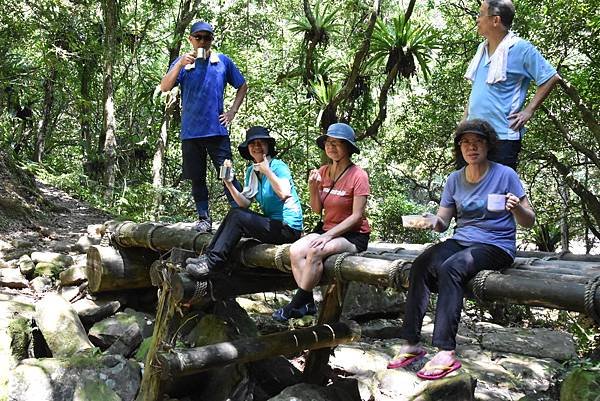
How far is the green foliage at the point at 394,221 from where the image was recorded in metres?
13.9

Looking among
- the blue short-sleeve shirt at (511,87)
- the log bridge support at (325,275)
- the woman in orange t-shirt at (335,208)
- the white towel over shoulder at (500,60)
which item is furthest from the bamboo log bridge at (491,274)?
the white towel over shoulder at (500,60)

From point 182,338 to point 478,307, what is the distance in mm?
6753

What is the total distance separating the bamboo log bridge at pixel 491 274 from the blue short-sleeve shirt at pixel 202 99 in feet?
3.28

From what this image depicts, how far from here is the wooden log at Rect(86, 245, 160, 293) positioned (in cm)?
667

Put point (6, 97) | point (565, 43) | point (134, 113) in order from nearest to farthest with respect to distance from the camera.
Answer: point (565, 43) < point (6, 97) < point (134, 113)

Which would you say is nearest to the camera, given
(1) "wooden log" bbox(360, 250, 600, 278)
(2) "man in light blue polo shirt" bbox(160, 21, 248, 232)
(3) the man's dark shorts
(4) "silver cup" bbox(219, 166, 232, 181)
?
(1) "wooden log" bbox(360, 250, 600, 278)

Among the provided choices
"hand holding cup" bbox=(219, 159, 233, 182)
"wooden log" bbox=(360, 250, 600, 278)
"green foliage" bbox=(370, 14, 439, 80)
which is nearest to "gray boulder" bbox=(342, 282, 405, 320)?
"hand holding cup" bbox=(219, 159, 233, 182)

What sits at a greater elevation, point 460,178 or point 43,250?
point 460,178

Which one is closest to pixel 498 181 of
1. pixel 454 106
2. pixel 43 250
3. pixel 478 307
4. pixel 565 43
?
pixel 43 250

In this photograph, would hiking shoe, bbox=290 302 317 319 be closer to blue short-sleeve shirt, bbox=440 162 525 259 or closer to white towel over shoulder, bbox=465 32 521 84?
blue short-sleeve shirt, bbox=440 162 525 259

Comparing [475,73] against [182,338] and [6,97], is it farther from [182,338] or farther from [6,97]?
[6,97]

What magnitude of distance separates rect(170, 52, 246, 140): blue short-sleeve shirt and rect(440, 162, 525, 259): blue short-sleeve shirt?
102 inches

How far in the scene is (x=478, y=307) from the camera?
11.0m

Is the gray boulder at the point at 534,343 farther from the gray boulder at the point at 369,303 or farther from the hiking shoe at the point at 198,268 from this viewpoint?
the hiking shoe at the point at 198,268
